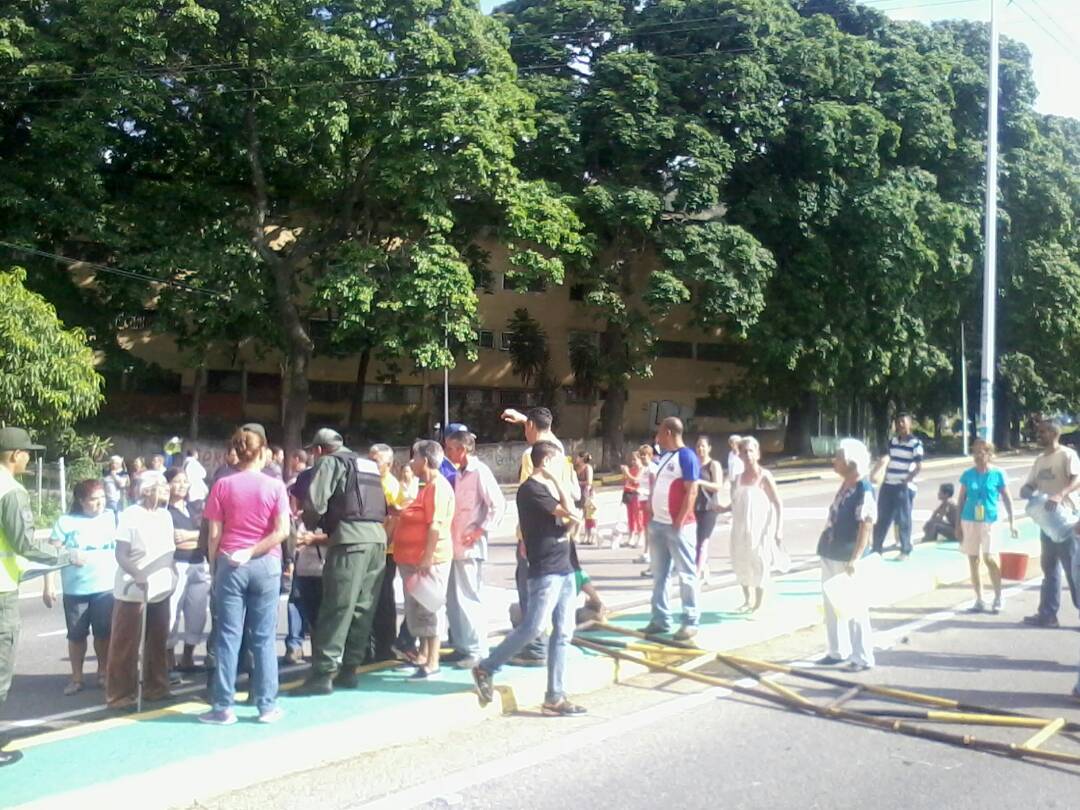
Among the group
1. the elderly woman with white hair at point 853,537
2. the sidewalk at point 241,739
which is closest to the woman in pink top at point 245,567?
the sidewalk at point 241,739

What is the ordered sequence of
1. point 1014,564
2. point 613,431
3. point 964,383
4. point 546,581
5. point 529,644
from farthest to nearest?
point 964,383
point 613,431
point 1014,564
point 529,644
point 546,581

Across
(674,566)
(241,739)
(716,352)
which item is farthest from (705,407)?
(241,739)

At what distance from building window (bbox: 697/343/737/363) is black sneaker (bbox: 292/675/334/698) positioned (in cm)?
4133

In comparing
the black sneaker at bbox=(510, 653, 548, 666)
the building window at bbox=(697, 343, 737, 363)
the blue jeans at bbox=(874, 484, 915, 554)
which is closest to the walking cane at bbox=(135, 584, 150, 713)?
the black sneaker at bbox=(510, 653, 548, 666)

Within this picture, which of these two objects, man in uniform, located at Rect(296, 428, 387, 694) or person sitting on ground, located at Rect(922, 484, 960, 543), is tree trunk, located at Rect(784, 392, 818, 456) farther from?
man in uniform, located at Rect(296, 428, 387, 694)

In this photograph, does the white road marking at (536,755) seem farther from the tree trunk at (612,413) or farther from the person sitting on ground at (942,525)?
the tree trunk at (612,413)

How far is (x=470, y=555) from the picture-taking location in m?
8.04

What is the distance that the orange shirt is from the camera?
778 centimetres

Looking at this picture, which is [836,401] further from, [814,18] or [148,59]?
[148,59]

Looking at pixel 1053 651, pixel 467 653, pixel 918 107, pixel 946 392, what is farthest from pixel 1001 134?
pixel 467 653

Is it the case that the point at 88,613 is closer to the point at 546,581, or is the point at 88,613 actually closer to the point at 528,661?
the point at 528,661

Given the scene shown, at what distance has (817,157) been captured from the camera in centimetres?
3538

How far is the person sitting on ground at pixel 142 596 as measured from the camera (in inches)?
288

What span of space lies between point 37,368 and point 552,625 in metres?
16.2
